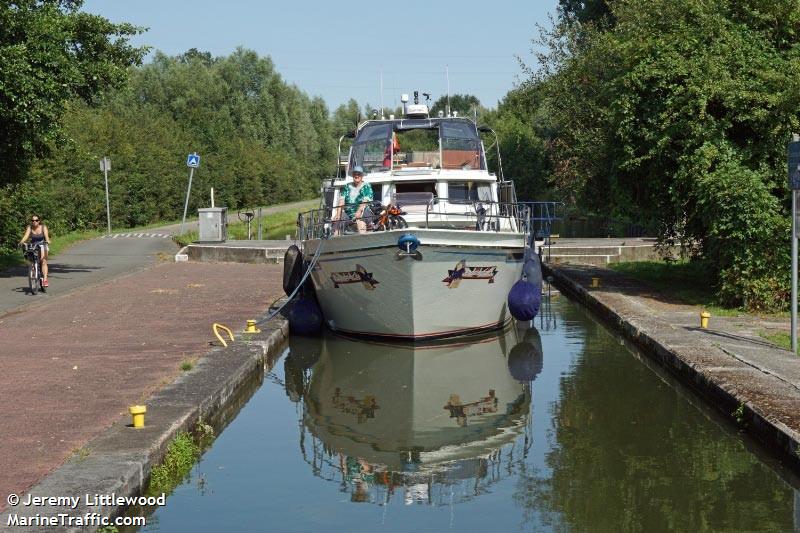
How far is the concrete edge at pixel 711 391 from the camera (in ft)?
30.3

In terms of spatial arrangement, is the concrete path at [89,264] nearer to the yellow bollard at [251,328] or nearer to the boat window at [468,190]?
→ the yellow bollard at [251,328]

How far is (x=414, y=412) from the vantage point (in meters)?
12.2

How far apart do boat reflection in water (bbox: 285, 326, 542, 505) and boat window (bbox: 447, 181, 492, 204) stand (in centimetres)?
287

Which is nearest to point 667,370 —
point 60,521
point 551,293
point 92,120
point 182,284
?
point 60,521

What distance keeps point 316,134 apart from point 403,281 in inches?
3030

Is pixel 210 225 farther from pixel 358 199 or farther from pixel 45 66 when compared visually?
pixel 358 199

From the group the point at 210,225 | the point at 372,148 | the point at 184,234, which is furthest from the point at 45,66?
the point at 184,234

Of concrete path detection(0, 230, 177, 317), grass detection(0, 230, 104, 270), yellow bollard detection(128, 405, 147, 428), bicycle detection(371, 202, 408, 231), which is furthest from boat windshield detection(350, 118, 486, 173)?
yellow bollard detection(128, 405, 147, 428)

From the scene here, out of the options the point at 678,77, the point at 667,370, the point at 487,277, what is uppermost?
the point at 678,77

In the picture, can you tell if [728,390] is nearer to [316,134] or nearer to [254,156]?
[254,156]

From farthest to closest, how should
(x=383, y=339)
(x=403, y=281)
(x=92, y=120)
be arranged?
1. (x=92, y=120)
2. (x=383, y=339)
3. (x=403, y=281)

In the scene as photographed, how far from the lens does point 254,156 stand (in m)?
71.2

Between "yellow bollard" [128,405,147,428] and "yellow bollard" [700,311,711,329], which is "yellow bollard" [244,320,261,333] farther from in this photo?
"yellow bollard" [128,405,147,428]

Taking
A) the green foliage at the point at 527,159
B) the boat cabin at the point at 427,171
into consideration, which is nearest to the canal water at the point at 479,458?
the boat cabin at the point at 427,171
